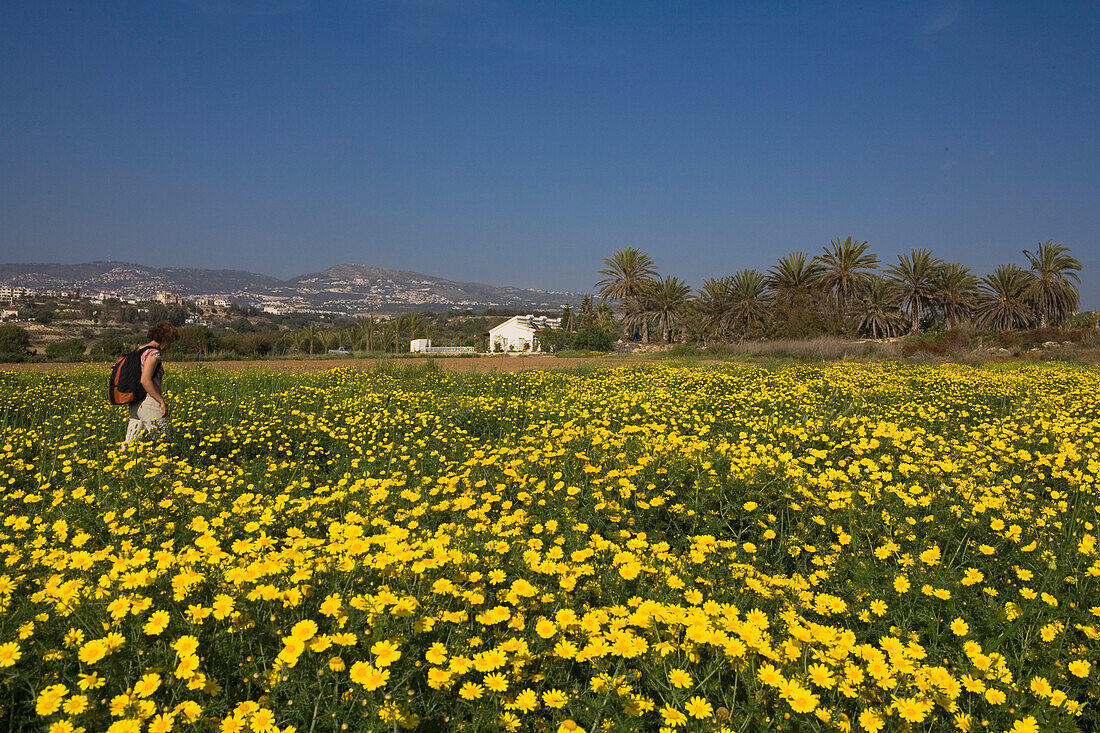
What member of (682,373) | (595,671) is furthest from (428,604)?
(682,373)

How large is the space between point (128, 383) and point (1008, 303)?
154ft

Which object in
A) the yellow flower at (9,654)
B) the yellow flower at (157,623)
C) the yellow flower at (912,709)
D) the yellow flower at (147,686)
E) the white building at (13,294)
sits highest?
the white building at (13,294)

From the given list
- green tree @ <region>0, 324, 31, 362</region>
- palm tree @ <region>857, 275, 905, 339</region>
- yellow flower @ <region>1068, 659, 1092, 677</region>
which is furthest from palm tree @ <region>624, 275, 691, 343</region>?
yellow flower @ <region>1068, 659, 1092, 677</region>

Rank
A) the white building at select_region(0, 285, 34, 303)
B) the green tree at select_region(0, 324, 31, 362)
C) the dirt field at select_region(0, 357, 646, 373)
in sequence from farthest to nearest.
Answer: the white building at select_region(0, 285, 34, 303) < the green tree at select_region(0, 324, 31, 362) < the dirt field at select_region(0, 357, 646, 373)

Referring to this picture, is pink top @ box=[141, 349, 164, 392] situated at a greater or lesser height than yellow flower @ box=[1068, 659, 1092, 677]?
greater

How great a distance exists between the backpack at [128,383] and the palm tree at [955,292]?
46.5 metres

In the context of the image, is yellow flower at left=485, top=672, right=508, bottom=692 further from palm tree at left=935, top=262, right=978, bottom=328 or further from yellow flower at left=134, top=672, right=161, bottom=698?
palm tree at left=935, top=262, right=978, bottom=328

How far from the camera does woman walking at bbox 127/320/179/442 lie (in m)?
5.99

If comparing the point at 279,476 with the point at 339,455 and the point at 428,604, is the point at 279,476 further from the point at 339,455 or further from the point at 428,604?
the point at 428,604

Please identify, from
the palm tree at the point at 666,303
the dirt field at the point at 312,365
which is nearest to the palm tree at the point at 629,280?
the palm tree at the point at 666,303

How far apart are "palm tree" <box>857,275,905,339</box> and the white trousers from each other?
41.2m

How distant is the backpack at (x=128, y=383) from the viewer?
19.7 feet

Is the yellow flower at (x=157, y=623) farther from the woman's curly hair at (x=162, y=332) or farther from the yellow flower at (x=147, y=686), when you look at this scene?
the woman's curly hair at (x=162, y=332)

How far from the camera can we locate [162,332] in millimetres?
6285
